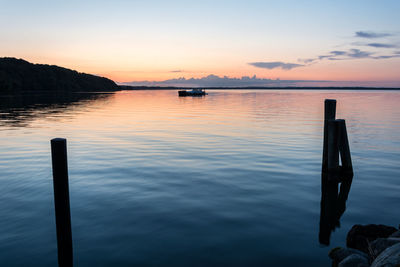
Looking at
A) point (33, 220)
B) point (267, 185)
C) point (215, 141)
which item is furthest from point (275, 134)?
point (33, 220)

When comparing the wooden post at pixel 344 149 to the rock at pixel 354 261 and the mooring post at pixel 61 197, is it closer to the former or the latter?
the rock at pixel 354 261

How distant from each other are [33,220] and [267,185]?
24.9ft

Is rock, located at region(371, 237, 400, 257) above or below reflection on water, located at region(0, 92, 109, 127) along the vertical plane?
below

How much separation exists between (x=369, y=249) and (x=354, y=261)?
51 centimetres

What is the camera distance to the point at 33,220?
8469 millimetres

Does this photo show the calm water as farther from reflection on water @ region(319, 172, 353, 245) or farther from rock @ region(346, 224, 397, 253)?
rock @ region(346, 224, 397, 253)

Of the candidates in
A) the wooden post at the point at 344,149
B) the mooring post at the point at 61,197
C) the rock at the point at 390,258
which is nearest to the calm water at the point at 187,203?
the mooring post at the point at 61,197

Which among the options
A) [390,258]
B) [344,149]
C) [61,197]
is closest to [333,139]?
[344,149]

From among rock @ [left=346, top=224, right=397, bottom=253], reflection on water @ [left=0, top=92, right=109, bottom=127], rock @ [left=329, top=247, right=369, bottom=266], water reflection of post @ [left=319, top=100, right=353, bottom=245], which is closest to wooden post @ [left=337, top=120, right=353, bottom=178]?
water reflection of post @ [left=319, top=100, right=353, bottom=245]

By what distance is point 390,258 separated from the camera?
15.8ft

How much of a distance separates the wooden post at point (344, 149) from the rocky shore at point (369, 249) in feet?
16.4

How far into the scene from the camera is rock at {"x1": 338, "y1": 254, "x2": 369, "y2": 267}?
18.2 feet

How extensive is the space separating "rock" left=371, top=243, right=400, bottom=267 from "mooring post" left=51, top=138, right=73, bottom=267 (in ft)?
17.9

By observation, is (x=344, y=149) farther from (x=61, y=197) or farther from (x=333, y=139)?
(x=61, y=197)
